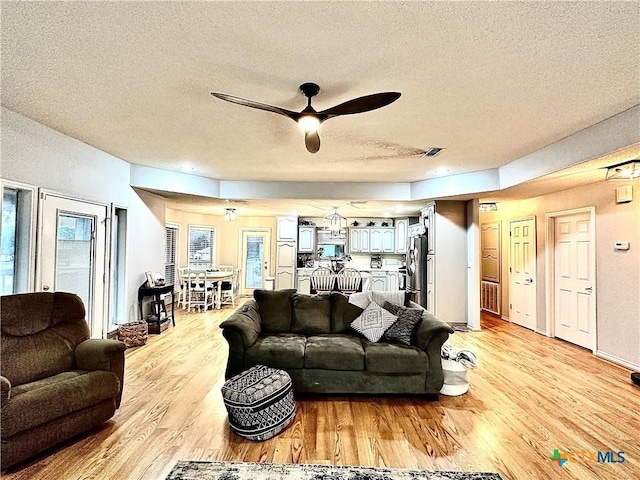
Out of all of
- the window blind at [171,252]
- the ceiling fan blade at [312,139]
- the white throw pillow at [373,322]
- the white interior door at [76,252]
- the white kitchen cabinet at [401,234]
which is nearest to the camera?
the ceiling fan blade at [312,139]

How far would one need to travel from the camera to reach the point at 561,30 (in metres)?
1.94

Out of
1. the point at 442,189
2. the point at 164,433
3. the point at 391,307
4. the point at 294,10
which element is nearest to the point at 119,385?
the point at 164,433

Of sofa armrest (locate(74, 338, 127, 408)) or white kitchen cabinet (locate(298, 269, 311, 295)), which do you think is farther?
white kitchen cabinet (locate(298, 269, 311, 295))

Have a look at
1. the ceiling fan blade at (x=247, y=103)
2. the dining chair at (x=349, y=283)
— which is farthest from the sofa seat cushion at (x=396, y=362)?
the dining chair at (x=349, y=283)

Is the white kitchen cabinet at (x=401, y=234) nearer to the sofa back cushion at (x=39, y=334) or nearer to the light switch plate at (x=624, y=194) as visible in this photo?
the light switch plate at (x=624, y=194)

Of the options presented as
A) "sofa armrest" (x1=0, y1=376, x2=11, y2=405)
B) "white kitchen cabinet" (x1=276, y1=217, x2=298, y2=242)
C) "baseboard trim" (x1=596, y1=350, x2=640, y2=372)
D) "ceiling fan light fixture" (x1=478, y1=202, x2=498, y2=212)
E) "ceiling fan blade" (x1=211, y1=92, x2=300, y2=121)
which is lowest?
"baseboard trim" (x1=596, y1=350, x2=640, y2=372)

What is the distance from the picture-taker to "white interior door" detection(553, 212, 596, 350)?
16.1 feet

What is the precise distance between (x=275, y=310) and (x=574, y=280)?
15.1ft

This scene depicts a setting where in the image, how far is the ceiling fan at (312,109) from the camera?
2242 millimetres

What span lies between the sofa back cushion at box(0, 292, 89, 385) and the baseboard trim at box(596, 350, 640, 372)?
5992 mm

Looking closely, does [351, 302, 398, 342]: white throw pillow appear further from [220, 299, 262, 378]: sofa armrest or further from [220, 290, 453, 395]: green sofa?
[220, 299, 262, 378]: sofa armrest

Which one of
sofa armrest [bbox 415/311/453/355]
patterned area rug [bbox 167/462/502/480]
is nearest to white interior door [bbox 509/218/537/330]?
sofa armrest [bbox 415/311/453/355]

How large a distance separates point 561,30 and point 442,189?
13.2 feet

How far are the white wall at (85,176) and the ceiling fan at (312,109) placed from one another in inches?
95.1
